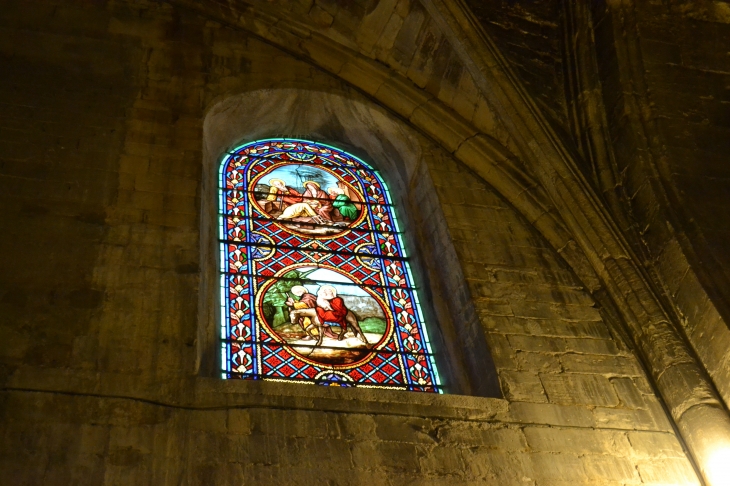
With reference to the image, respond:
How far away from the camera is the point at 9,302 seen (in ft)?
15.1

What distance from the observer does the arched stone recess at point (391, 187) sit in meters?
5.28

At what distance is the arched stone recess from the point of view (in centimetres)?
528

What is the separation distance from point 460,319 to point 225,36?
309 cm

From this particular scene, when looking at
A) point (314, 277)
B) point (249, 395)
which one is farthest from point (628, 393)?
point (249, 395)

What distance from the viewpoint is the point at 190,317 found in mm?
4797

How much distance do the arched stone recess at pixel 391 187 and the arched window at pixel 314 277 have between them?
89 mm

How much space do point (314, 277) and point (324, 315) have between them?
0.33m

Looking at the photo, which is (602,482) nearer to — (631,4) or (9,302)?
(9,302)

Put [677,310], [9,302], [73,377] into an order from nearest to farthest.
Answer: [73,377]
[9,302]
[677,310]

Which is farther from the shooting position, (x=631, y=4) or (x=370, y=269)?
(x=631, y=4)

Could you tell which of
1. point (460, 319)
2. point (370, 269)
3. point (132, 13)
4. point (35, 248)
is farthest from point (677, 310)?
point (132, 13)

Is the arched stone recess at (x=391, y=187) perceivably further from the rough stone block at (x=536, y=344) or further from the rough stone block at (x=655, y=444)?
the rough stone block at (x=655, y=444)

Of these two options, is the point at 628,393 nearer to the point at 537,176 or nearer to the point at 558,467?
the point at 558,467

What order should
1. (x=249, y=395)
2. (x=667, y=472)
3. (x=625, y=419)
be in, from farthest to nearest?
(x=625, y=419), (x=667, y=472), (x=249, y=395)
